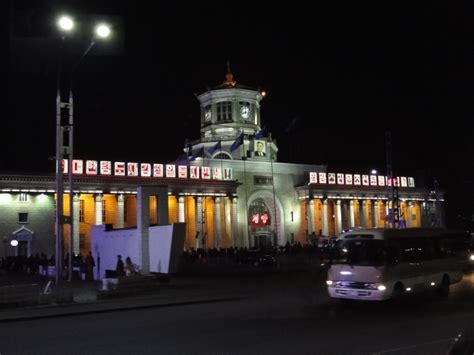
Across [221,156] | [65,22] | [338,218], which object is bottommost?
[338,218]

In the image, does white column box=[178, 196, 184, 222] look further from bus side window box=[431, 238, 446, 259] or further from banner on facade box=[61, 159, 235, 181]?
bus side window box=[431, 238, 446, 259]

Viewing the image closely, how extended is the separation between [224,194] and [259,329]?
52045mm

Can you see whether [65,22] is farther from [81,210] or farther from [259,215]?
[259,215]

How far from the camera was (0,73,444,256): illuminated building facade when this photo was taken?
5247cm

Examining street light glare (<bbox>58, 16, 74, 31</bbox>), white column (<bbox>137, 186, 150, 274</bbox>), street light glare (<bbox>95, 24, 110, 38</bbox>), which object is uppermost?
street light glare (<bbox>58, 16, 74, 31</bbox>)

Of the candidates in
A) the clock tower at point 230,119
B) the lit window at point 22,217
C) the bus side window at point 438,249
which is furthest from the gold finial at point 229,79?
the bus side window at point 438,249

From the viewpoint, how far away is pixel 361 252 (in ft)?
55.1

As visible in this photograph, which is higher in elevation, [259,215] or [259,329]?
[259,215]

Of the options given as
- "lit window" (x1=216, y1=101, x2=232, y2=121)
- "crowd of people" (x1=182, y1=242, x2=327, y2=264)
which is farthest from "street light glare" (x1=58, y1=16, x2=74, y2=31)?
"lit window" (x1=216, y1=101, x2=232, y2=121)

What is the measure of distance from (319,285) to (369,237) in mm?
7363

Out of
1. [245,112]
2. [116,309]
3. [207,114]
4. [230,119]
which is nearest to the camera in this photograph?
[116,309]

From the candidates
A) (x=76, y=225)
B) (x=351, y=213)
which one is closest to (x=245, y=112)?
(x=351, y=213)

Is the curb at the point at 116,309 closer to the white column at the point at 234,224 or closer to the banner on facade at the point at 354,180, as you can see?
the white column at the point at 234,224

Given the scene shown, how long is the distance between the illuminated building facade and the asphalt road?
39.2m
